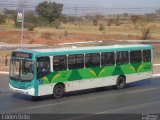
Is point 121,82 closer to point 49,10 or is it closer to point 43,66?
point 43,66

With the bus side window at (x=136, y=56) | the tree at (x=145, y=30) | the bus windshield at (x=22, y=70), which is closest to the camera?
the bus windshield at (x=22, y=70)

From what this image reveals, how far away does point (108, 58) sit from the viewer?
24641 millimetres

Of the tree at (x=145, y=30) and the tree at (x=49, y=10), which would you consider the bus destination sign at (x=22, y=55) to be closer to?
the tree at (x=145, y=30)

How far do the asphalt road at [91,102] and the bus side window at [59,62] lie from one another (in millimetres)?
1395

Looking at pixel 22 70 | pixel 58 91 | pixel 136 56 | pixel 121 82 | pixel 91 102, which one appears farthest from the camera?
pixel 136 56

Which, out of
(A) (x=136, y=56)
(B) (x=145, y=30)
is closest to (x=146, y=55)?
(A) (x=136, y=56)

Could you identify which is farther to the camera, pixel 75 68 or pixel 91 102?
pixel 75 68

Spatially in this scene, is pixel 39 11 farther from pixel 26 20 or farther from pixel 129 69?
pixel 129 69

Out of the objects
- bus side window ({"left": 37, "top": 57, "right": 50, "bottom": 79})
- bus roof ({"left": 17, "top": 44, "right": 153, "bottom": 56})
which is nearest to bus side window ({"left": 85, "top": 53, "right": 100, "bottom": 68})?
bus roof ({"left": 17, "top": 44, "right": 153, "bottom": 56})

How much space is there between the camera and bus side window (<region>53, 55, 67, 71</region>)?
21656mm

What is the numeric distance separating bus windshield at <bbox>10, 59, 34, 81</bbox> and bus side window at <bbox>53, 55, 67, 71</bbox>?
129 centimetres

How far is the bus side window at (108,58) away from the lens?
2428 centimetres

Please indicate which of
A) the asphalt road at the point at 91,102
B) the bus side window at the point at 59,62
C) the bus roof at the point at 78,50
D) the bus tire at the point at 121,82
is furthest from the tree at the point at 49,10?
the bus side window at the point at 59,62

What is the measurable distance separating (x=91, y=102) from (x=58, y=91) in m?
2.16
